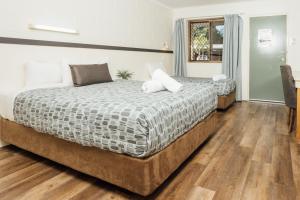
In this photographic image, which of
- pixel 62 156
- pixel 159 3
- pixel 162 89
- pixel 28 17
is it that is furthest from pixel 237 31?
pixel 62 156

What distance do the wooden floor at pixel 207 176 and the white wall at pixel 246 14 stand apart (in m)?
2.89

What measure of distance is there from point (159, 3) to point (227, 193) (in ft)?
16.2

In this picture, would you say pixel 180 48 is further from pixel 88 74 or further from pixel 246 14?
pixel 88 74

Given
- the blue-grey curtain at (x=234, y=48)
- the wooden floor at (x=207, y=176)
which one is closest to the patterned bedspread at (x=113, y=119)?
the wooden floor at (x=207, y=176)

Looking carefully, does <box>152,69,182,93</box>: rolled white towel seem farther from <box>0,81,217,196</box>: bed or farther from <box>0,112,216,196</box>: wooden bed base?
<box>0,112,216,196</box>: wooden bed base

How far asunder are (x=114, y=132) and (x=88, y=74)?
67.6 inches

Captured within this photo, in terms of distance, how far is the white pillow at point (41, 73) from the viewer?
9.01 ft

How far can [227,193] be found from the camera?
1723mm

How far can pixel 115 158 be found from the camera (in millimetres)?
1604

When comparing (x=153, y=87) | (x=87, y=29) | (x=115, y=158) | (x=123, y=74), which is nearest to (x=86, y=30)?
(x=87, y=29)

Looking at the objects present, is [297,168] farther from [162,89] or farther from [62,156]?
[62,156]

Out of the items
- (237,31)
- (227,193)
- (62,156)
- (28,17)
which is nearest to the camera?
(227,193)

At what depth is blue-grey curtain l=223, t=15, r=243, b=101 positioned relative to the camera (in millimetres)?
5496

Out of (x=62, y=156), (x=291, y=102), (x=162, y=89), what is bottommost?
(x=62, y=156)
